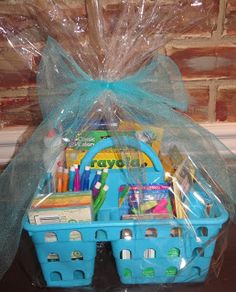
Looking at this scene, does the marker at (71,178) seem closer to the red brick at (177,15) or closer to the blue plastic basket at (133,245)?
the blue plastic basket at (133,245)

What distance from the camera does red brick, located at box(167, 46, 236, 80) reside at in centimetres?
73

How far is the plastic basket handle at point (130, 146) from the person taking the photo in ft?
1.90

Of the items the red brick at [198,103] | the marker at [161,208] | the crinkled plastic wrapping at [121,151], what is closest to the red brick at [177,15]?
the crinkled plastic wrapping at [121,151]

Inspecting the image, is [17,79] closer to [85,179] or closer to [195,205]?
[85,179]

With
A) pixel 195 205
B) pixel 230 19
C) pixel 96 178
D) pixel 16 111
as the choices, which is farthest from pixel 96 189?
pixel 230 19

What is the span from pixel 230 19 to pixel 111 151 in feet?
1.11

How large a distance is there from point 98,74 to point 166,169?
0.19 meters

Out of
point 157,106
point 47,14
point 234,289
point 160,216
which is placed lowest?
point 234,289

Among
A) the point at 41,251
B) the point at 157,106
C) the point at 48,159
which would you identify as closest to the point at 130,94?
the point at 157,106

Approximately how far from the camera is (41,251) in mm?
557

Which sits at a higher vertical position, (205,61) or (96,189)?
(205,61)

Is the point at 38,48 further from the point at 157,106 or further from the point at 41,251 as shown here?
the point at 41,251

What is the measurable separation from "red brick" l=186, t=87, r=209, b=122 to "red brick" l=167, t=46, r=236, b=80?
3cm

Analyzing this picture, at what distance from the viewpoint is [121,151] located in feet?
1.92
